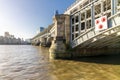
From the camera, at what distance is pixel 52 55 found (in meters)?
23.8

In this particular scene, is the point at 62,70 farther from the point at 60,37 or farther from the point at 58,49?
the point at 60,37

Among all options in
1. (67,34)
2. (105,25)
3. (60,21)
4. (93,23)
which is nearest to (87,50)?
(67,34)

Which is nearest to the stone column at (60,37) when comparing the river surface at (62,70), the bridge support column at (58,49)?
the bridge support column at (58,49)

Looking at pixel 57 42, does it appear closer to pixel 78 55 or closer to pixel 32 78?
pixel 78 55

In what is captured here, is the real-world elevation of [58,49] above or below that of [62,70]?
above

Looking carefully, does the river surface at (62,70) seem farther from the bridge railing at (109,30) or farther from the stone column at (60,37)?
the bridge railing at (109,30)

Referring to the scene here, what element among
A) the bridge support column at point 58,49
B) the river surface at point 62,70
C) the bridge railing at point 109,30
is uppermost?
the bridge railing at point 109,30

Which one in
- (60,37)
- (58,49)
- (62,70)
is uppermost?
(60,37)

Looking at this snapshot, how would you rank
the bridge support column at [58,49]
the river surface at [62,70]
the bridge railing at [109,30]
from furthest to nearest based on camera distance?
the bridge support column at [58,49], the bridge railing at [109,30], the river surface at [62,70]

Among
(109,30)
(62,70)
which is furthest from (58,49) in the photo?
(109,30)

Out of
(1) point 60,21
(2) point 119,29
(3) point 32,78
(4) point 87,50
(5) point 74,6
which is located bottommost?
(3) point 32,78

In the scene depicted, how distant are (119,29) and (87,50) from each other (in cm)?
1053

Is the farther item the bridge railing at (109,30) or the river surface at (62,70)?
the bridge railing at (109,30)

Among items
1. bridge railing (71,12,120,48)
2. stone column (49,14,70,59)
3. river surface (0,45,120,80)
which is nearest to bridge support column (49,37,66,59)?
stone column (49,14,70,59)
